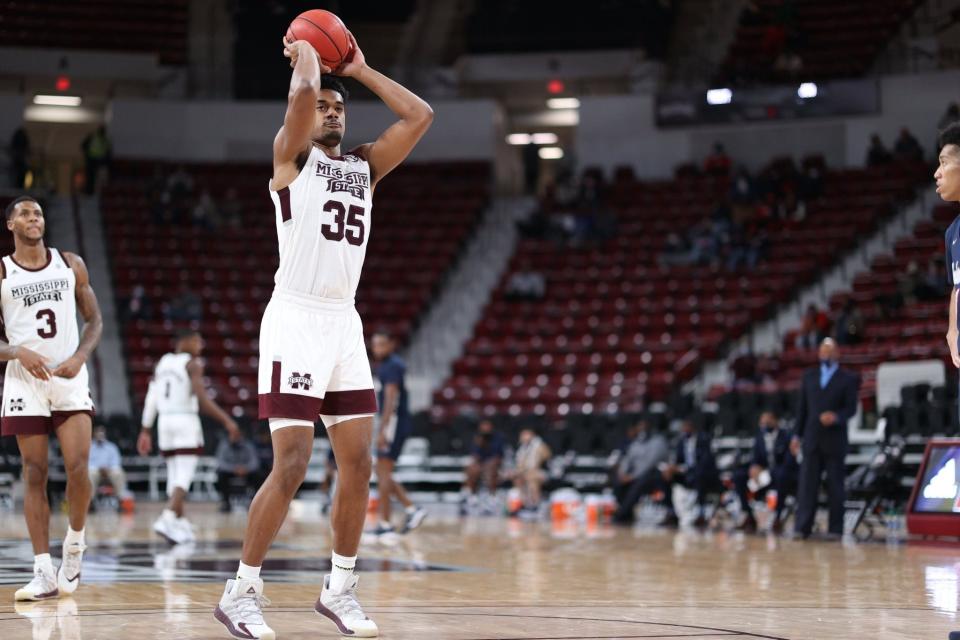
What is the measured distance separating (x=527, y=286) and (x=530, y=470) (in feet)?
25.0

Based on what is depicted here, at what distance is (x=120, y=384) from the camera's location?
24.0 m

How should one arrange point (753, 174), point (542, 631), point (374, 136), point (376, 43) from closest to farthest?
point (542, 631), point (753, 174), point (374, 136), point (376, 43)

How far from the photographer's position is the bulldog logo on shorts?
541cm

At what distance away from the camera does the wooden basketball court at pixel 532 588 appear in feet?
18.3

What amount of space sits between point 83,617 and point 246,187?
78.9 ft

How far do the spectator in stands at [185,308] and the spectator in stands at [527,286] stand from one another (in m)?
5.73

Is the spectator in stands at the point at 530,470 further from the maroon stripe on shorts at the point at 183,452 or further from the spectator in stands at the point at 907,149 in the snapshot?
the spectator in stands at the point at 907,149

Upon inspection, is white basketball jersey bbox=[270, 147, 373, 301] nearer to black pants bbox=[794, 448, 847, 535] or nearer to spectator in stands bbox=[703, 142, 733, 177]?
black pants bbox=[794, 448, 847, 535]

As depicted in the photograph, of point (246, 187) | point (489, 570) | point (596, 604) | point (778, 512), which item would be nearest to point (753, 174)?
point (246, 187)

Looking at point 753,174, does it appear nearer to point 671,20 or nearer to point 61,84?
point 671,20

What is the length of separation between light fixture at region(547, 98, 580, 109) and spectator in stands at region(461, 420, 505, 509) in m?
15.7

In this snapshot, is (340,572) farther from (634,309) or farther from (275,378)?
(634,309)

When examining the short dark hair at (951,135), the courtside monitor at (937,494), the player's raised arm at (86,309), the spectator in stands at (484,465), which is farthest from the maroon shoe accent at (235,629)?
the spectator in stands at (484,465)

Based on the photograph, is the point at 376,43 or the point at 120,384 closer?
the point at 120,384
